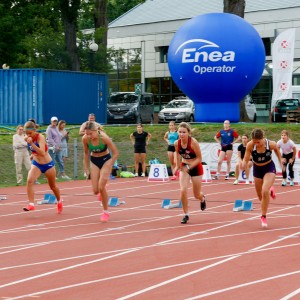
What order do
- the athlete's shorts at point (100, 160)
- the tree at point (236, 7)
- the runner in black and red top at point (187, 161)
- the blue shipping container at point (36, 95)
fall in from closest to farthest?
1. the runner in black and red top at point (187, 161)
2. the athlete's shorts at point (100, 160)
3. the blue shipping container at point (36, 95)
4. the tree at point (236, 7)

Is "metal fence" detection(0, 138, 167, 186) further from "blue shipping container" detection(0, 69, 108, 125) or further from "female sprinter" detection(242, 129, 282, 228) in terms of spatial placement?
"female sprinter" detection(242, 129, 282, 228)

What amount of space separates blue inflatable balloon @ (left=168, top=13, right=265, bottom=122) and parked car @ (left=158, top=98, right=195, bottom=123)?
8.79m

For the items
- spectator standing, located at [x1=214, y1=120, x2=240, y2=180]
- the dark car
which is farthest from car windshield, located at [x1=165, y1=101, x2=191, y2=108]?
spectator standing, located at [x1=214, y1=120, x2=240, y2=180]

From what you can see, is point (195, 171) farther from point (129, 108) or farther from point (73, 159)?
point (129, 108)

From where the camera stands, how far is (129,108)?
46125 mm

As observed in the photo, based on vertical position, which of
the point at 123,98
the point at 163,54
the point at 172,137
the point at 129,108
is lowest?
the point at 172,137

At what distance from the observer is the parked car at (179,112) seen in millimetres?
46688

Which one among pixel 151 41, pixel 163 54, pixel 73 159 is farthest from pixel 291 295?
pixel 151 41

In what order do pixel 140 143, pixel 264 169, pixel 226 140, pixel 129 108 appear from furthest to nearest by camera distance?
pixel 129 108 → pixel 140 143 → pixel 226 140 → pixel 264 169

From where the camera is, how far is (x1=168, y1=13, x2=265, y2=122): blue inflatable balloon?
36031mm

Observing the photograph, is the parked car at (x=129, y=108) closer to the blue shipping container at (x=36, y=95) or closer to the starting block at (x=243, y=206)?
the blue shipping container at (x=36, y=95)

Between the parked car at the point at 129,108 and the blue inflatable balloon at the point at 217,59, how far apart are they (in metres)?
8.55

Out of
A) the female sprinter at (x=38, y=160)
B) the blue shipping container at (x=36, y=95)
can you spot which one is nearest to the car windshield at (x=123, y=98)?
the blue shipping container at (x=36, y=95)

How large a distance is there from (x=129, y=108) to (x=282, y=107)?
819 centimetres
